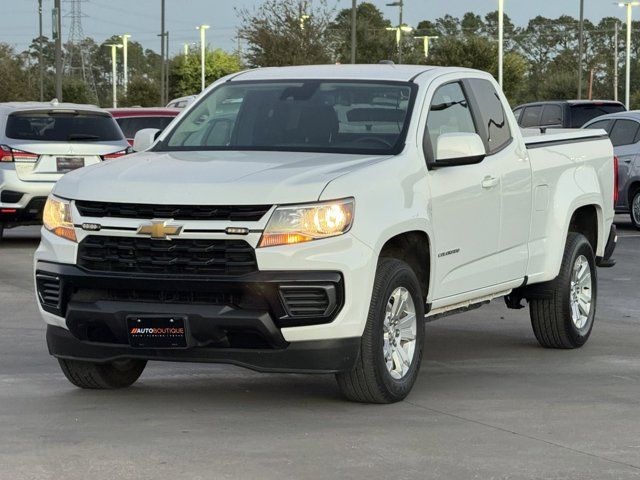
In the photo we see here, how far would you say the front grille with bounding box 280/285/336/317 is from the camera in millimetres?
7527

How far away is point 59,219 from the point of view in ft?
26.5

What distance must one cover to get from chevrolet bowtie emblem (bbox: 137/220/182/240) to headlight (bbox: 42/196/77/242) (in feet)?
1.59

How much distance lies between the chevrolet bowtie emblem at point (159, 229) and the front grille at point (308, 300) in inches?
23.5

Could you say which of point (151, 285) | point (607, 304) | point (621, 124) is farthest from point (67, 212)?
point (621, 124)

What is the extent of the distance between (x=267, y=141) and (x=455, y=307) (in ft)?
4.82

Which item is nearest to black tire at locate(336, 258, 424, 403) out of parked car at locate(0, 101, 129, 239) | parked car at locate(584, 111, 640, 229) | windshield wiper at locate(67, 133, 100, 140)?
parked car at locate(0, 101, 129, 239)

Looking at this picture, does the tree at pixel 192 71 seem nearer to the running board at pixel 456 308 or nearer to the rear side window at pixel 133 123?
the rear side window at pixel 133 123

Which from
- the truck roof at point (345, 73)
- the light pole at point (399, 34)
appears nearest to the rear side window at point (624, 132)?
the truck roof at point (345, 73)

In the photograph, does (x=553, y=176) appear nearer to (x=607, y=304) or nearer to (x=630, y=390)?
(x=630, y=390)

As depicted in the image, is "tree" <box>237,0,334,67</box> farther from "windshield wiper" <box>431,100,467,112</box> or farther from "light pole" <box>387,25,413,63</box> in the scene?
"windshield wiper" <box>431,100,467,112</box>

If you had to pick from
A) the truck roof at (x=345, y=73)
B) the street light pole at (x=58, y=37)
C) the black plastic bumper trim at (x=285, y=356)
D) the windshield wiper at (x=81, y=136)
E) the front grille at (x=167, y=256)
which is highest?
the street light pole at (x=58, y=37)

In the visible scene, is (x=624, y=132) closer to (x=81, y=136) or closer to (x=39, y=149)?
(x=81, y=136)

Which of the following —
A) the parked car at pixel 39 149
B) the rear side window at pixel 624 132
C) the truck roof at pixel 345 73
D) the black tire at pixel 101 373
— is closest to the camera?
the black tire at pixel 101 373

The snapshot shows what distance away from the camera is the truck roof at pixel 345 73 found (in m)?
9.20
